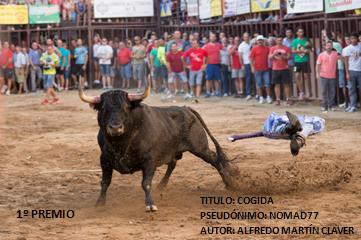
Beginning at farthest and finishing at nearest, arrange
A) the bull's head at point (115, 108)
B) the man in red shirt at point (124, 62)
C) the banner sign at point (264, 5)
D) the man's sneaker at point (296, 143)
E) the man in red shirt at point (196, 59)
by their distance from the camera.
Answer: the man in red shirt at point (124, 62)
the man in red shirt at point (196, 59)
the banner sign at point (264, 5)
the man's sneaker at point (296, 143)
the bull's head at point (115, 108)

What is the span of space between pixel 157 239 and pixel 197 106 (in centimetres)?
1382

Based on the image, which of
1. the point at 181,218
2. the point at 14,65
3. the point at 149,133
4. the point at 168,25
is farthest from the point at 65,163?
the point at 168,25

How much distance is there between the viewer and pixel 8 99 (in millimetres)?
24547

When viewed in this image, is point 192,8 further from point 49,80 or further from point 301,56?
point 301,56

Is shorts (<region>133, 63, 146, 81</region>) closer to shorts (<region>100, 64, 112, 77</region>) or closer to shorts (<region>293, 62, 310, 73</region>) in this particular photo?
shorts (<region>100, 64, 112, 77</region>)

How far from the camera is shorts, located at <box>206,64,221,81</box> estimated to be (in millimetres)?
22562

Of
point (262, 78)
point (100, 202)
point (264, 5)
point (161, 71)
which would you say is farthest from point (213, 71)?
point (100, 202)

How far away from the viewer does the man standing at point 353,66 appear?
16297mm

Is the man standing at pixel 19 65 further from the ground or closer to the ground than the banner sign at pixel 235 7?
closer to the ground

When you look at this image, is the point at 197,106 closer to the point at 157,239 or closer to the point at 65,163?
the point at 65,163

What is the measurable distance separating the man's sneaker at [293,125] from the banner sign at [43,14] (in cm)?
2060

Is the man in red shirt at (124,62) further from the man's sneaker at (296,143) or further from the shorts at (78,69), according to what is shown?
the man's sneaker at (296,143)

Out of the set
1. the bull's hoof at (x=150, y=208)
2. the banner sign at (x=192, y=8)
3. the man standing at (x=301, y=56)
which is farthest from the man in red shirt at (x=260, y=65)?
the bull's hoof at (x=150, y=208)

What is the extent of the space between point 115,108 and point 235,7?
52.8ft
